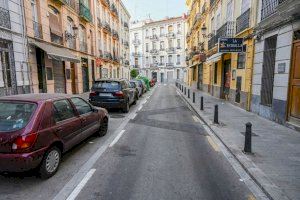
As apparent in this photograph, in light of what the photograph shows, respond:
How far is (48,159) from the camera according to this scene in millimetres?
4398

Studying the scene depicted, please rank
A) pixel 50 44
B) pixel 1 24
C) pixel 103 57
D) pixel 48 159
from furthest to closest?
pixel 103 57, pixel 50 44, pixel 1 24, pixel 48 159

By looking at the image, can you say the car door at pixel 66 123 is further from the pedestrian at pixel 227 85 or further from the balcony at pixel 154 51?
the balcony at pixel 154 51

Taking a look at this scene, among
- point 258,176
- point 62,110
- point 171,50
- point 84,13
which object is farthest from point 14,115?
point 171,50

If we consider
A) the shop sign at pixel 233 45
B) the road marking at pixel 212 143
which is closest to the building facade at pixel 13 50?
the road marking at pixel 212 143

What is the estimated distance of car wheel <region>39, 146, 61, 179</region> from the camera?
4266mm

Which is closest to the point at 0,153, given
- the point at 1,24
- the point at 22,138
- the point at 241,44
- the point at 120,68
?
the point at 22,138

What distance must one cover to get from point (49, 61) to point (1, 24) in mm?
4854

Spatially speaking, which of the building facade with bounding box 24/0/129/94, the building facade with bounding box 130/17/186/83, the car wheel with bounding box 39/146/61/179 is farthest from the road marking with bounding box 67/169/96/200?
the building facade with bounding box 130/17/186/83

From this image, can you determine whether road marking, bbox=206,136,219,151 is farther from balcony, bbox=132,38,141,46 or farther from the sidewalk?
balcony, bbox=132,38,141,46

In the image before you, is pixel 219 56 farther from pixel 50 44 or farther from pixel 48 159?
pixel 48 159

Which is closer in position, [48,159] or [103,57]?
[48,159]

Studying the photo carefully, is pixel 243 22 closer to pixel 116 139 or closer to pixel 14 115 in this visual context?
pixel 116 139

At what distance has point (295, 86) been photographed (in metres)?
8.04

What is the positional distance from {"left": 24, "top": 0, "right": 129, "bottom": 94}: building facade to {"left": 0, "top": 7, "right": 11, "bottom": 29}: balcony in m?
1.64
